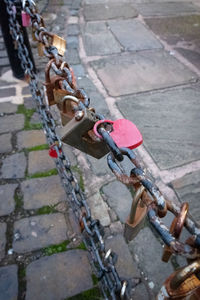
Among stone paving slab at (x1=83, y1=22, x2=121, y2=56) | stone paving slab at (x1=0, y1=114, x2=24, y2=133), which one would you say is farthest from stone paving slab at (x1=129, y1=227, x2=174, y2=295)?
stone paving slab at (x1=83, y1=22, x2=121, y2=56)

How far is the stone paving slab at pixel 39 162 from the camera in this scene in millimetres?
2111

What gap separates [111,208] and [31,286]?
2.17 feet

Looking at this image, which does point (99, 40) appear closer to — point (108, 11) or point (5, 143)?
point (108, 11)

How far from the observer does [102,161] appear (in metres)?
2.16

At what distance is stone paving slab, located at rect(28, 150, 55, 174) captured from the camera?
2111 millimetres

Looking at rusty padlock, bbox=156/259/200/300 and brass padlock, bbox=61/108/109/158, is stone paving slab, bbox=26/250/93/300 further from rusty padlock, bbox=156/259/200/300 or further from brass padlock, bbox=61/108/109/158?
rusty padlock, bbox=156/259/200/300

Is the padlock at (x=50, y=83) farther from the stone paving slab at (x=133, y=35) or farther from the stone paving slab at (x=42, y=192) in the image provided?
the stone paving slab at (x=133, y=35)

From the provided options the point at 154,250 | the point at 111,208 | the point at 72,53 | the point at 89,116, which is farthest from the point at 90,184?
the point at 72,53

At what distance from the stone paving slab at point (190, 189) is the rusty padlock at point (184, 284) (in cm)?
129

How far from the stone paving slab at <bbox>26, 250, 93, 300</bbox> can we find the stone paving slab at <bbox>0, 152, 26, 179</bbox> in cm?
73

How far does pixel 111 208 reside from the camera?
1.82 m

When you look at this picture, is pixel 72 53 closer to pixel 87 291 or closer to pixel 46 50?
pixel 46 50

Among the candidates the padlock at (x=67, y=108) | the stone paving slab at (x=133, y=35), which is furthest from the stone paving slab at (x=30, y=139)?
the stone paving slab at (x=133, y=35)

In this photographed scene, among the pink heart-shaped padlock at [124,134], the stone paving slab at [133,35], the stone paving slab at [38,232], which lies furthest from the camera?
the stone paving slab at [133,35]
